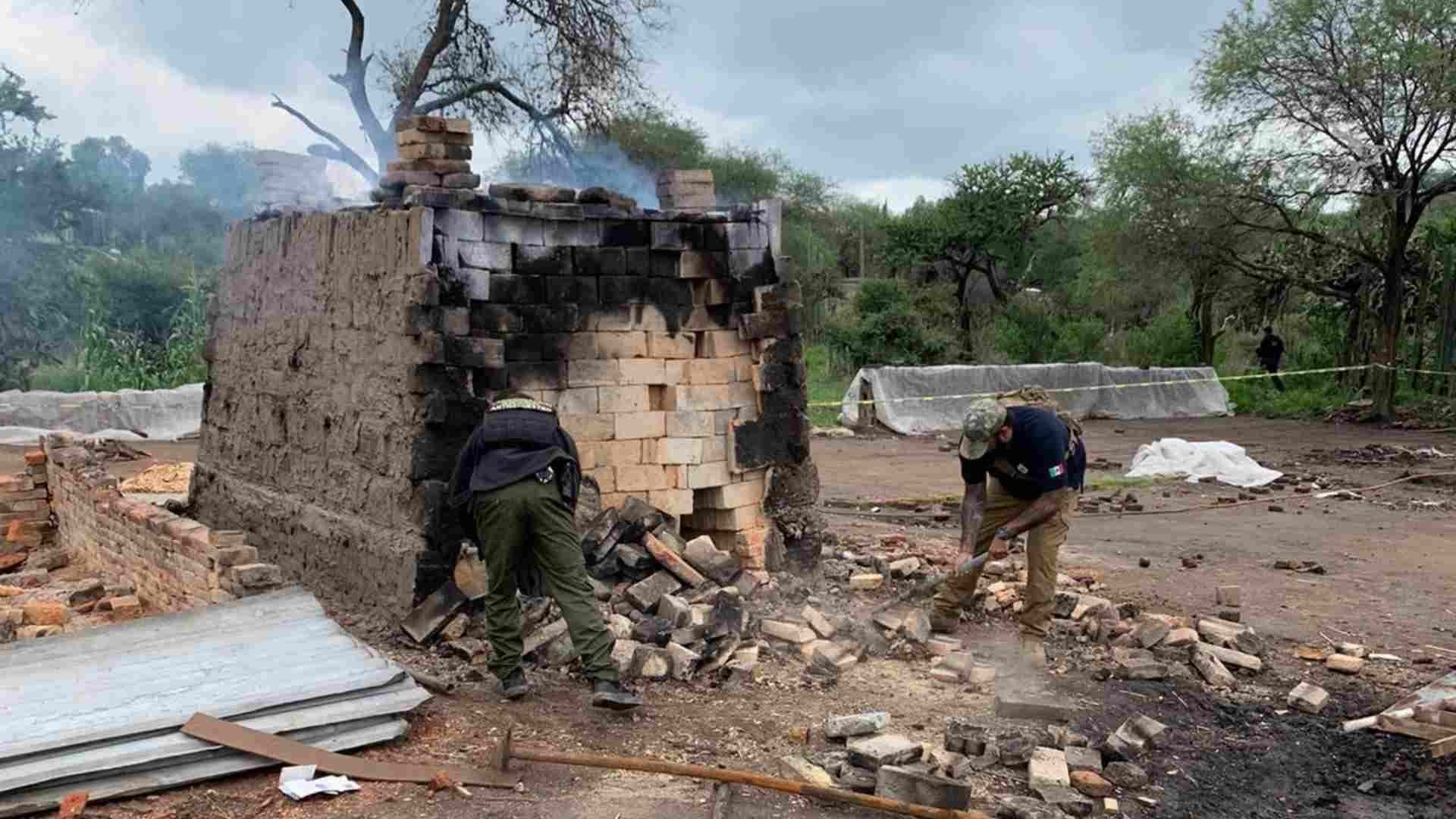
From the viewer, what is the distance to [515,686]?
5750mm

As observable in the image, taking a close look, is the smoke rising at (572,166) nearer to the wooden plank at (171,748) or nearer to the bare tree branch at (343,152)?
the bare tree branch at (343,152)

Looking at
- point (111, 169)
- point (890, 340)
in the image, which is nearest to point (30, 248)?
point (111, 169)

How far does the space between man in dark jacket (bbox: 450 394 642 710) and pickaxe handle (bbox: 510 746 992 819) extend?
0.75 m

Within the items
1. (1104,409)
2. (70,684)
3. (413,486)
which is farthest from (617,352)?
(1104,409)

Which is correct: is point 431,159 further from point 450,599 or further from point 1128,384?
point 1128,384

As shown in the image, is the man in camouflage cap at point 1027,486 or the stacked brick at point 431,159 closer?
the man in camouflage cap at point 1027,486

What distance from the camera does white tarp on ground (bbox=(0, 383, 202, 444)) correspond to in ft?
59.7

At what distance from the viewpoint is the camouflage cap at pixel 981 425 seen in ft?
20.8

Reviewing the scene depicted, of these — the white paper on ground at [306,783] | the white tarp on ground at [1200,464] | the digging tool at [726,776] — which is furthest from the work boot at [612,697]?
the white tarp on ground at [1200,464]

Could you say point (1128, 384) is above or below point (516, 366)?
below

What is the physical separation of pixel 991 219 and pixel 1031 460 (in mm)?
24091

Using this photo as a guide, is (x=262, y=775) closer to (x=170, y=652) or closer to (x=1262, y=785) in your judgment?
(x=170, y=652)

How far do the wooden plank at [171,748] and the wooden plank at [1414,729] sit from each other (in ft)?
14.9

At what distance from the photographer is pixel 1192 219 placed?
21.1m
